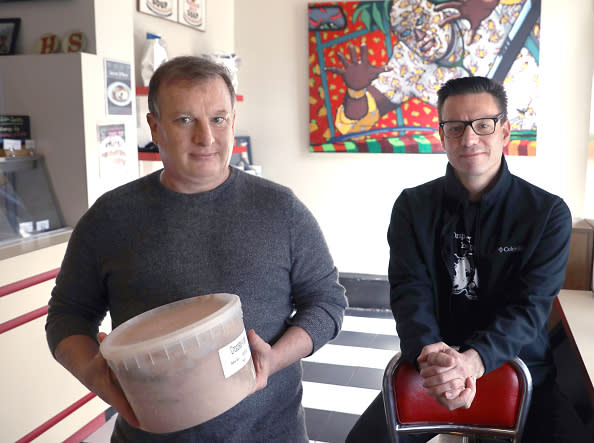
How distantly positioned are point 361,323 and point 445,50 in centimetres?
201

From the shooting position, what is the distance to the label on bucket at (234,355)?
954 mm

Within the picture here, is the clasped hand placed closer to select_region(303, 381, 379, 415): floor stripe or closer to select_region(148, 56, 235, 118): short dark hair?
select_region(148, 56, 235, 118): short dark hair

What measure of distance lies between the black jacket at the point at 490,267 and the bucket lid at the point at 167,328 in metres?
0.78

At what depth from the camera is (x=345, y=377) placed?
11.3ft

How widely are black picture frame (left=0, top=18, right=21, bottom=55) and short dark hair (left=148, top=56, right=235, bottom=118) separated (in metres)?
2.19

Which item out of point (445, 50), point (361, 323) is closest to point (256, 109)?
point (445, 50)

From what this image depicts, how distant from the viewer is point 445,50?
421 cm

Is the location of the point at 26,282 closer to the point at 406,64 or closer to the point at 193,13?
the point at 193,13

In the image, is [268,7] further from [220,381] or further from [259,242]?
[220,381]

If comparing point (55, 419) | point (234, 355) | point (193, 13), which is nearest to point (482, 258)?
point (234, 355)

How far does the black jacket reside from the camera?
1.68 m

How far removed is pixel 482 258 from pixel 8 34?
2578 mm

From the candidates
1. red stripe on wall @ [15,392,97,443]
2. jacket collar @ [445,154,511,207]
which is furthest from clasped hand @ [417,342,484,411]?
red stripe on wall @ [15,392,97,443]

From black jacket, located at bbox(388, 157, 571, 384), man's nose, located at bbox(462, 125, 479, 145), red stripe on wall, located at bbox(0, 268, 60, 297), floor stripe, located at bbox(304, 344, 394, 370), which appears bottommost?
floor stripe, located at bbox(304, 344, 394, 370)
